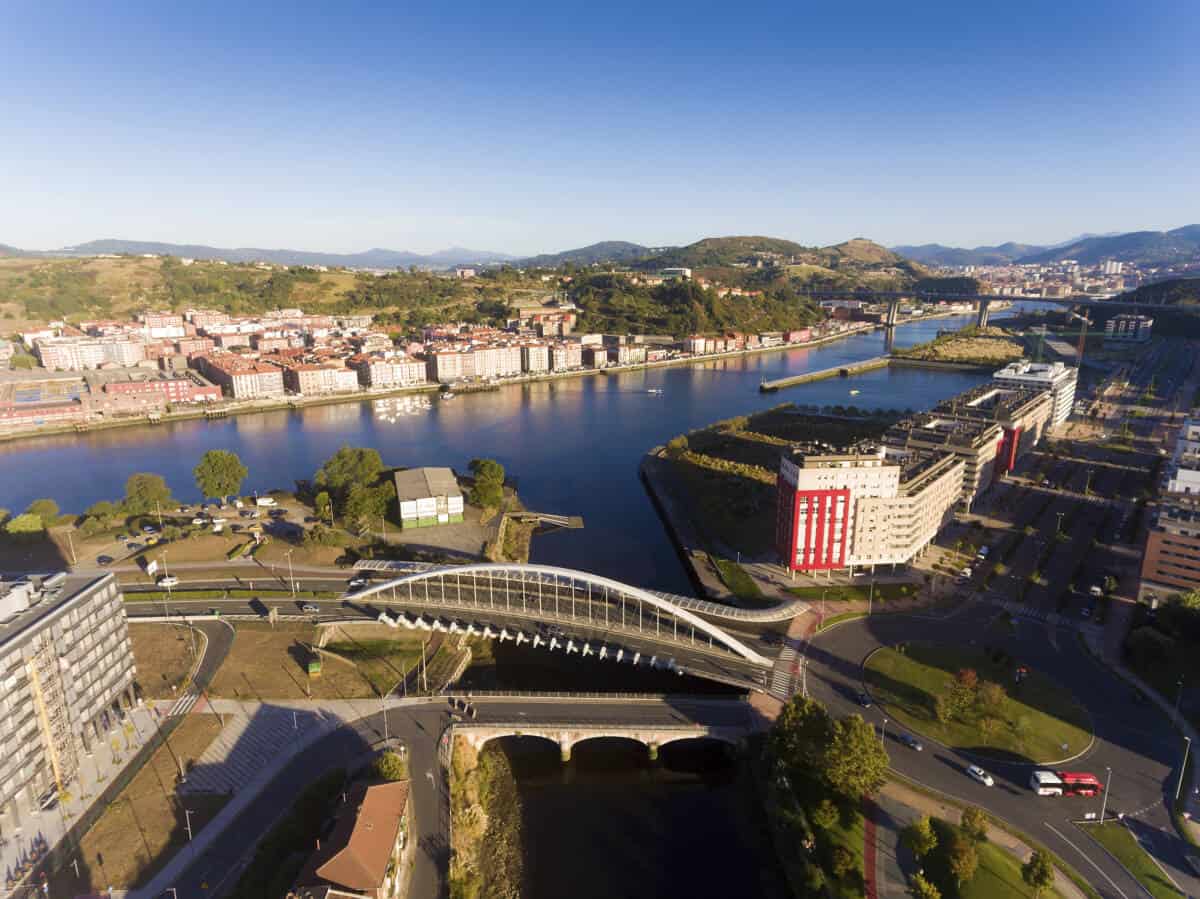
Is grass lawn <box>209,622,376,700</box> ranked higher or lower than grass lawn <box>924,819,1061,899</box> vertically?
higher

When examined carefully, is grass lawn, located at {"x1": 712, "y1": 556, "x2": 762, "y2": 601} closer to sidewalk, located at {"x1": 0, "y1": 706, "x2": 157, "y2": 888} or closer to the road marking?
the road marking

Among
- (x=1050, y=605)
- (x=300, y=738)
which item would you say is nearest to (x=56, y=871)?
(x=300, y=738)

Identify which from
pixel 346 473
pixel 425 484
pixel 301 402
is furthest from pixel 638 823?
pixel 301 402

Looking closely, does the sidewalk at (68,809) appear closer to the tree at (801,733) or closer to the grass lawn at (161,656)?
the grass lawn at (161,656)

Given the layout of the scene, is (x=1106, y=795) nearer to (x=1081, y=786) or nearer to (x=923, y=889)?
(x=1081, y=786)

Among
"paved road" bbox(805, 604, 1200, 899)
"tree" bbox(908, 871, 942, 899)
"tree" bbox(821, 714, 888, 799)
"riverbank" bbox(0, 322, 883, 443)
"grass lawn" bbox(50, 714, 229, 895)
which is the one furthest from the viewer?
"riverbank" bbox(0, 322, 883, 443)

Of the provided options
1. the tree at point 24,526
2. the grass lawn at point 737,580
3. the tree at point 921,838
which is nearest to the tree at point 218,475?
the tree at point 24,526

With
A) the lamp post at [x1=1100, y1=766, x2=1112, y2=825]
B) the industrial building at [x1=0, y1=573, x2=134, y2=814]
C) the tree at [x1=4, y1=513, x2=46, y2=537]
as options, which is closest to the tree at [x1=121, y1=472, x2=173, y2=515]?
the tree at [x1=4, y1=513, x2=46, y2=537]
